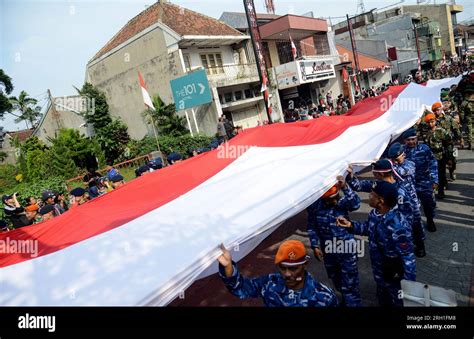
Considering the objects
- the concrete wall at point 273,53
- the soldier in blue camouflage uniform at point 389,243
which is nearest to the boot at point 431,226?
the soldier in blue camouflage uniform at point 389,243

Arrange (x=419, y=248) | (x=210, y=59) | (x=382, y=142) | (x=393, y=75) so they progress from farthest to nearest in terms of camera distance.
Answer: (x=393, y=75)
(x=210, y=59)
(x=382, y=142)
(x=419, y=248)

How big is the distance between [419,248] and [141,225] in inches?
138

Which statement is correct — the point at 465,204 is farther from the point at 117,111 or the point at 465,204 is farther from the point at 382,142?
the point at 117,111

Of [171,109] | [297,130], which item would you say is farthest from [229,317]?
[171,109]

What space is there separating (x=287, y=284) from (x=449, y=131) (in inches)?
212

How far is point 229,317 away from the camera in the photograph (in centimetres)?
151

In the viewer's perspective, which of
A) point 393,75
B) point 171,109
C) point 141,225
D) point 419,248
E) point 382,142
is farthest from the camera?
point 393,75

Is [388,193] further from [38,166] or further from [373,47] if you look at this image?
[373,47]

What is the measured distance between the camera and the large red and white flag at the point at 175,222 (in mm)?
2174

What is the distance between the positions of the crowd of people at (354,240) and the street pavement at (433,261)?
27 centimetres

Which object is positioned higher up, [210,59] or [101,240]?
[210,59]

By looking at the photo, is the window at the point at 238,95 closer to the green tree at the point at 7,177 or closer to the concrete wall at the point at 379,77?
the green tree at the point at 7,177

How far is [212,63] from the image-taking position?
1786 centimetres

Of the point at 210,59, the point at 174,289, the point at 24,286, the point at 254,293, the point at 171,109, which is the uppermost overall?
the point at 210,59
